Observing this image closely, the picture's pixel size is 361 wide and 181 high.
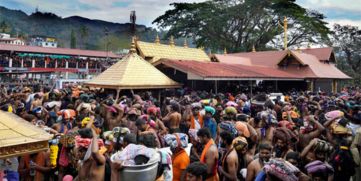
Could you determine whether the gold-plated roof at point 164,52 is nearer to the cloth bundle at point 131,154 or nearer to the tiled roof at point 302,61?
the tiled roof at point 302,61

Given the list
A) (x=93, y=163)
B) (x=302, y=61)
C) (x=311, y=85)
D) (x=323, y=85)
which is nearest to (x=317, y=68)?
(x=323, y=85)

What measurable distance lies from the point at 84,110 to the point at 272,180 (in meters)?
4.43

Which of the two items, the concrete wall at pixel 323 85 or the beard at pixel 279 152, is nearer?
the beard at pixel 279 152

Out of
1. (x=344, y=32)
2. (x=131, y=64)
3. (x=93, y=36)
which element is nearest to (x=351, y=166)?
(x=131, y=64)

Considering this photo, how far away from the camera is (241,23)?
37.1 meters

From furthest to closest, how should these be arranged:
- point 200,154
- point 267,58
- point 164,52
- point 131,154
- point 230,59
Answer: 1. point 267,58
2. point 230,59
3. point 164,52
4. point 200,154
5. point 131,154

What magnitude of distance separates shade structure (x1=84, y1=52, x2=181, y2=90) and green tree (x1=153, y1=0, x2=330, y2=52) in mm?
24711

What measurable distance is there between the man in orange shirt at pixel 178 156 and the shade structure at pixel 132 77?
7802 mm

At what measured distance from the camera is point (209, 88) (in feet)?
52.6

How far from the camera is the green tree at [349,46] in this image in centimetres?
3819

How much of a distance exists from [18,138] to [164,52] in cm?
1580

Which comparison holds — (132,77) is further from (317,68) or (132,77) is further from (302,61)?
(317,68)

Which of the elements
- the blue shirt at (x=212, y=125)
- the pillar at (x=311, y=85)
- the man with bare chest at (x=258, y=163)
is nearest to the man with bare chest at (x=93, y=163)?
the man with bare chest at (x=258, y=163)

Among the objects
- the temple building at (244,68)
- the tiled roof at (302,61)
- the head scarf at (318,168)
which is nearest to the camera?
the head scarf at (318,168)
